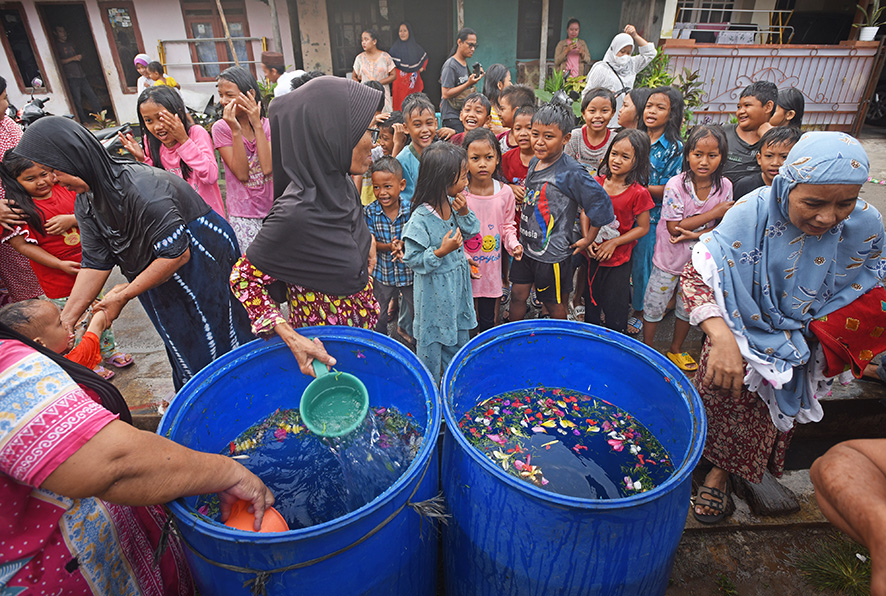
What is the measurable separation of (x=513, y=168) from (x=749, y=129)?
1836 millimetres

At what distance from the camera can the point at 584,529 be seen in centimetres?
132

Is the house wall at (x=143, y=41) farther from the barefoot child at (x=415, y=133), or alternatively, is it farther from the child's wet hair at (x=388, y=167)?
the child's wet hair at (x=388, y=167)

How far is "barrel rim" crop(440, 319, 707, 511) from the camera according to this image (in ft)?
4.18

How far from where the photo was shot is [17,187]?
9.40 ft

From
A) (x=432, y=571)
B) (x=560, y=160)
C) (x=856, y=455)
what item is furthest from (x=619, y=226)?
(x=432, y=571)

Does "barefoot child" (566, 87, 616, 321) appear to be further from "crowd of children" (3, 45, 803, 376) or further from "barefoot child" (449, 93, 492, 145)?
"barefoot child" (449, 93, 492, 145)

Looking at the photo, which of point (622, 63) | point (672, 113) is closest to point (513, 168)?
point (672, 113)

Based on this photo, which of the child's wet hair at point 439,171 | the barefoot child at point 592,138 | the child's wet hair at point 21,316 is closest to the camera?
the child's wet hair at point 21,316

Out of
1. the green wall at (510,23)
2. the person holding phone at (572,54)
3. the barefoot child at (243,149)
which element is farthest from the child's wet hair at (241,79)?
the green wall at (510,23)

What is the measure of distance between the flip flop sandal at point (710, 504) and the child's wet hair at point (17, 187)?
4.17 meters

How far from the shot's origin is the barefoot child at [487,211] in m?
3.08

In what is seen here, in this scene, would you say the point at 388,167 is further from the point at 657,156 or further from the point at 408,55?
the point at 408,55

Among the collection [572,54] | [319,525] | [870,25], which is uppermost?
[870,25]

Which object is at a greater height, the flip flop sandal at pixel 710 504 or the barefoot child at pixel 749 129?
the barefoot child at pixel 749 129
